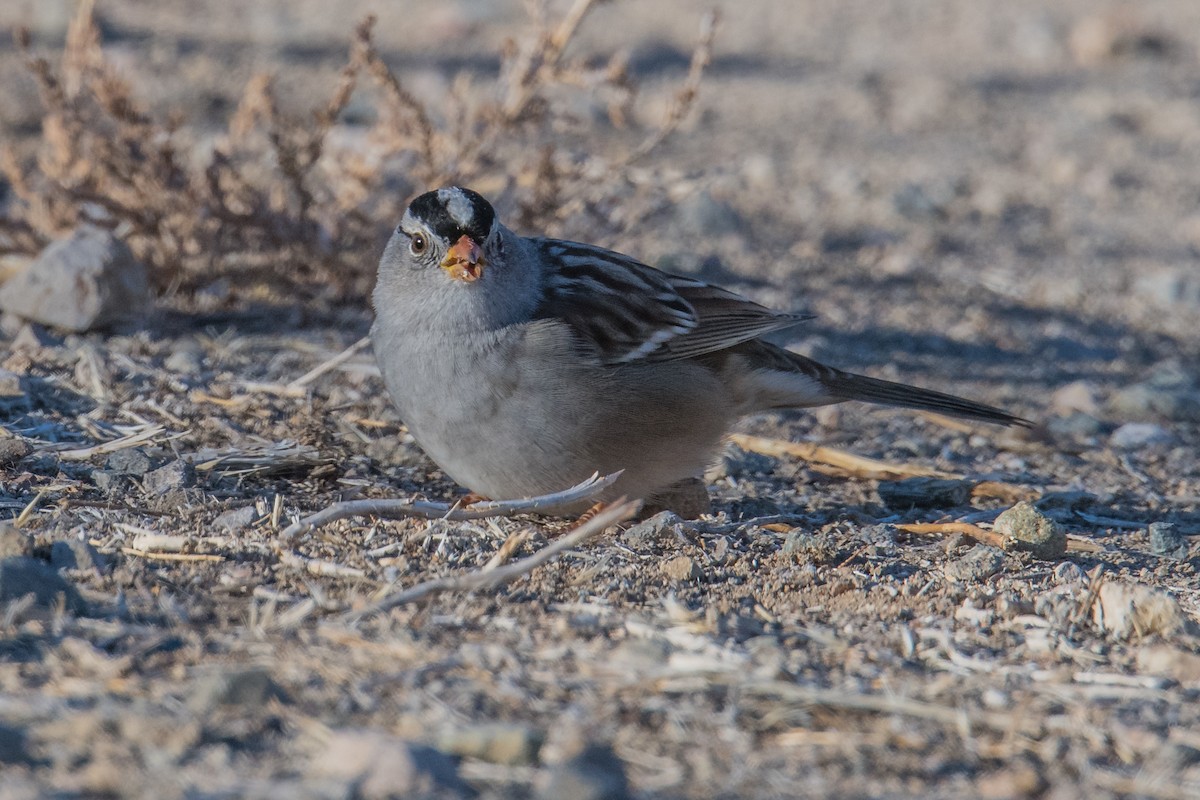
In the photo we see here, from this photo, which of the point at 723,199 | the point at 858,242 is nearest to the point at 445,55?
the point at 723,199

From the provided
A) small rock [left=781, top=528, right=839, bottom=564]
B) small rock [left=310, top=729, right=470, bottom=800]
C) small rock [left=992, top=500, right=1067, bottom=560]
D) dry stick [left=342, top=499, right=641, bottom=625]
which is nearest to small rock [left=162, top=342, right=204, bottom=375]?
dry stick [left=342, top=499, right=641, bottom=625]

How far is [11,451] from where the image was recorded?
388 cm

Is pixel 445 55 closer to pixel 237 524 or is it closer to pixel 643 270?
pixel 643 270

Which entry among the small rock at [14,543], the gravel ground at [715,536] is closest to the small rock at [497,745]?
the gravel ground at [715,536]

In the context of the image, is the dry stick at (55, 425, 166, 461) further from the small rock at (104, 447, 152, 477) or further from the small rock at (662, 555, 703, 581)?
the small rock at (662, 555, 703, 581)

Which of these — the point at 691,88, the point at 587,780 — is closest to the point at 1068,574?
the point at 587,780

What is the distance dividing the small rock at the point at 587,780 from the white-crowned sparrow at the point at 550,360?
154cm

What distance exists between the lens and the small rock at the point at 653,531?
368cm

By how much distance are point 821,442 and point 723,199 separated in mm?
2364

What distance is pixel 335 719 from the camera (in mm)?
2475

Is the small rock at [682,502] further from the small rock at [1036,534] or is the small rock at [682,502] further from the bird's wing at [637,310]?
the small rock at [1036,534]

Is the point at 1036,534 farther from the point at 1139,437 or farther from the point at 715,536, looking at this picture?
the point at 1139,437

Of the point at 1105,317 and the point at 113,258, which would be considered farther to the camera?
the point at 1105,317

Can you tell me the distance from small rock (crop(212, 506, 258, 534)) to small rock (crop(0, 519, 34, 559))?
0.47 m
